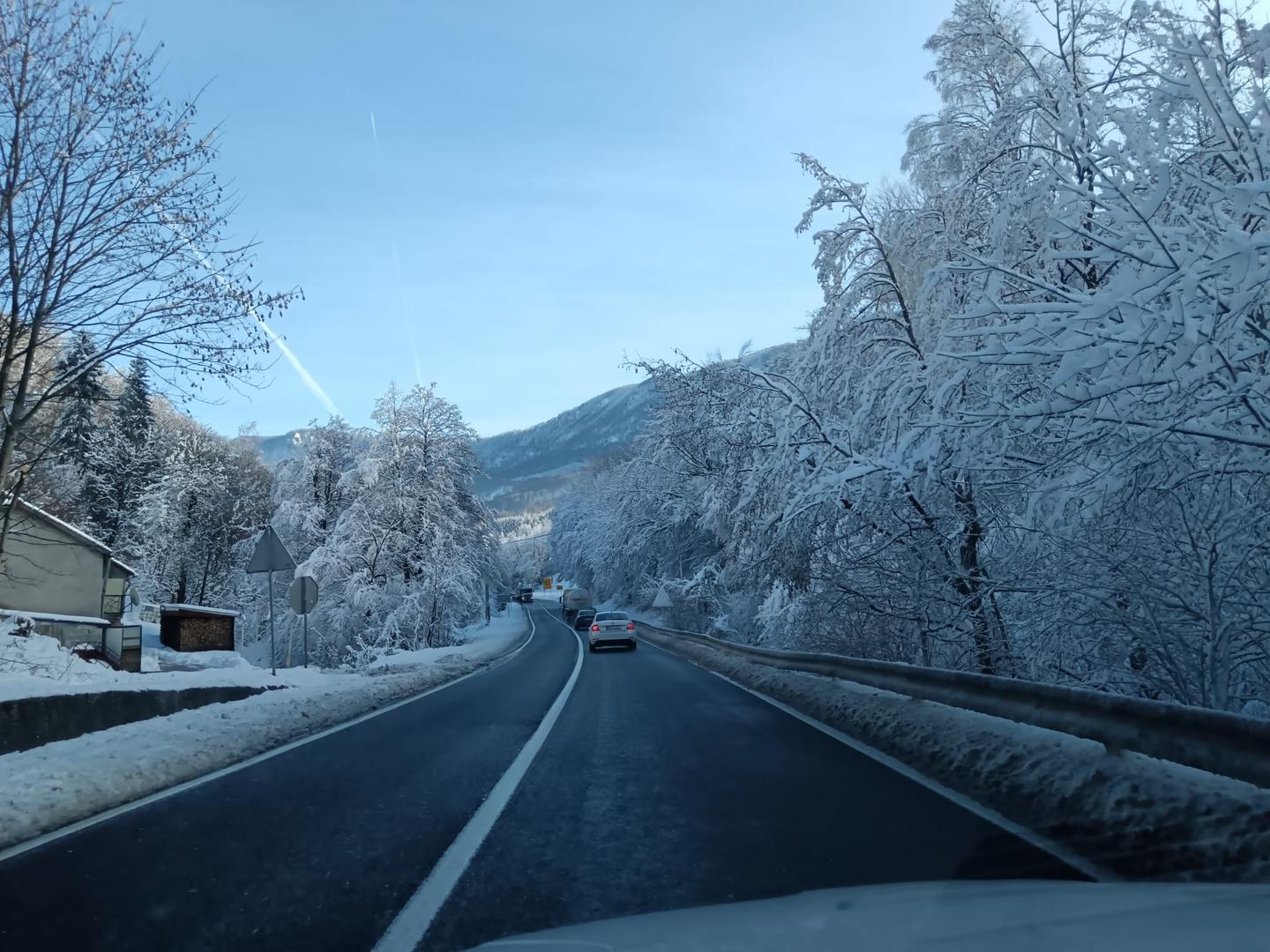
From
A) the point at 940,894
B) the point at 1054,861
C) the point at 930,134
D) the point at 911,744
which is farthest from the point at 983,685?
the point at 930,134

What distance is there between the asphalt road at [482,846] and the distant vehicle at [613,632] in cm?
2483

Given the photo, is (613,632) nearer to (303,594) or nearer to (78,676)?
(303,594)

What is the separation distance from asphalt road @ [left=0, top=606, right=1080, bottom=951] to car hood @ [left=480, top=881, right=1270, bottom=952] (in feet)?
3.77

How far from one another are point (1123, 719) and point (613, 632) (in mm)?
29642

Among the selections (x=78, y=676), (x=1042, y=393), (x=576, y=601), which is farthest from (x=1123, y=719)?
(x=576, y=601)

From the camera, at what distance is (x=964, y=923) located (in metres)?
2.90

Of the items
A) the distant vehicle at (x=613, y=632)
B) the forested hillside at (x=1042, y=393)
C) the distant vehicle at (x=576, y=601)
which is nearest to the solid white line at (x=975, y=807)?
the forested hillside at (x=1042, y=393)

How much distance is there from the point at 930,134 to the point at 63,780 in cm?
1496

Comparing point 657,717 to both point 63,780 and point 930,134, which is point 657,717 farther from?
point 930,134

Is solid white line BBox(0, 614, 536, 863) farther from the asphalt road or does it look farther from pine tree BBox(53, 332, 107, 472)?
pine tree BBox(53, 332, 107, 472)

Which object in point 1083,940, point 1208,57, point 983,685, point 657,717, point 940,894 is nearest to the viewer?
point 1083,940

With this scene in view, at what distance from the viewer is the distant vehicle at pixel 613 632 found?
113 ft

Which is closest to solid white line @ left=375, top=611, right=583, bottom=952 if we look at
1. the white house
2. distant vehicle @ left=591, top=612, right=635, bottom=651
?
the white house

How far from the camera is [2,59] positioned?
425 inches
